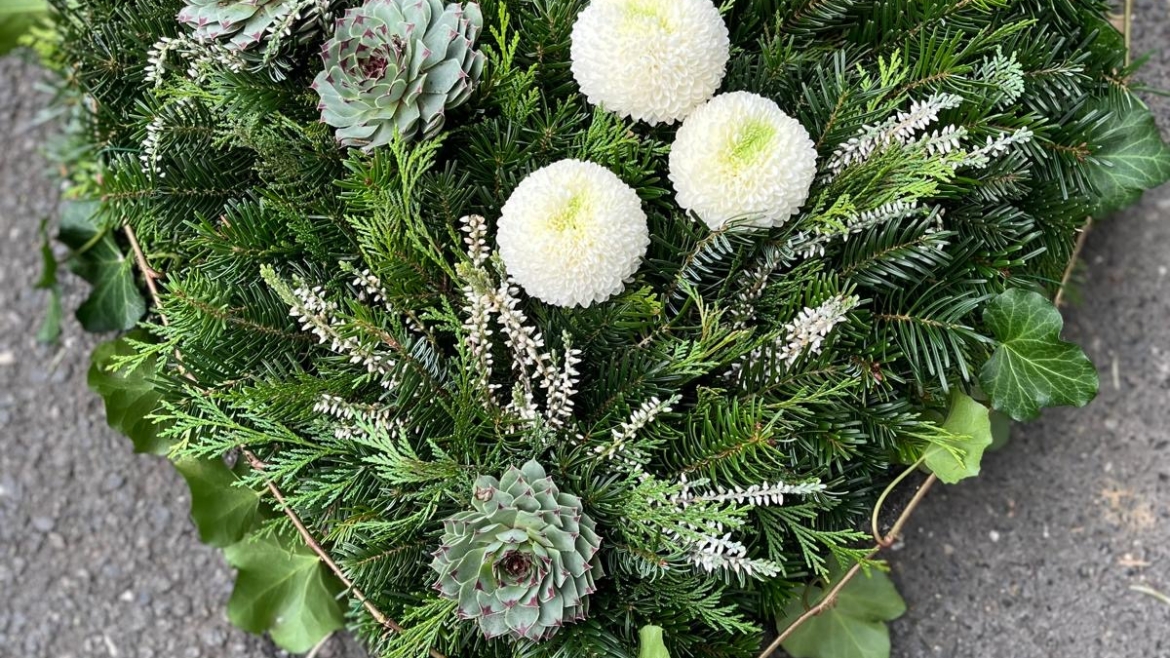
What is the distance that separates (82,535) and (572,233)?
0.79 m

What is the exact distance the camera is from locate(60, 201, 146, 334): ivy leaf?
96 cm

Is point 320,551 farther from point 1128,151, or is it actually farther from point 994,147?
point 1128,151

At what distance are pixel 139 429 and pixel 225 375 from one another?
0.17 metres

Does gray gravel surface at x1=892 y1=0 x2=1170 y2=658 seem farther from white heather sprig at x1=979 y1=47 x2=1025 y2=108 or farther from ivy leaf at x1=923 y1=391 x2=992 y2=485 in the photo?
white heather sprig at x1=979 y1=47 x2=1025 y2=108

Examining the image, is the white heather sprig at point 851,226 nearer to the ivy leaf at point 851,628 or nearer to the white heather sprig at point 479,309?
the white heather sprig at point 479,309

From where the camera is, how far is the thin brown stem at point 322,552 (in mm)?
757

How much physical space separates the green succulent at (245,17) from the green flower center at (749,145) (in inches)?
13.9

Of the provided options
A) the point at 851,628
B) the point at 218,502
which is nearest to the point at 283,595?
the point at 218,502

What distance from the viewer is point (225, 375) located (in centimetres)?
77

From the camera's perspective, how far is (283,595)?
3.09ft

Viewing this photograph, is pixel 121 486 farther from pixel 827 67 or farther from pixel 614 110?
pixel 827 67

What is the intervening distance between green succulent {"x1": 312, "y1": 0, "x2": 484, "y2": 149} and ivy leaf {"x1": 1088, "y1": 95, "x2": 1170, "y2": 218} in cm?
57

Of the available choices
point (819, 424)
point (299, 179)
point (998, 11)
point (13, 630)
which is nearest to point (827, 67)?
point (998, 11)

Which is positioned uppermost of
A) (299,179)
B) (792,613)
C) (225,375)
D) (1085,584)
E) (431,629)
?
(299,179)
